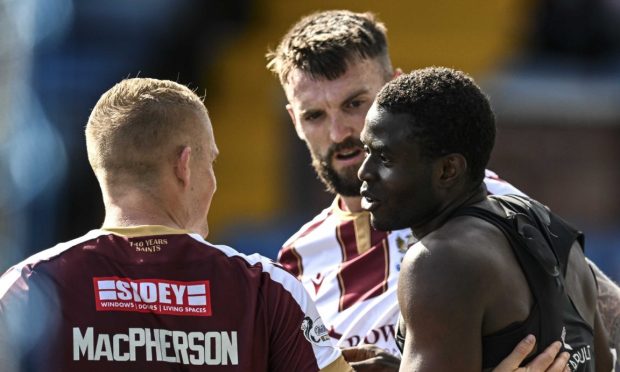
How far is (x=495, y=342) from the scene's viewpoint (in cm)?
301

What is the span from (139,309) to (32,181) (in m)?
2.97

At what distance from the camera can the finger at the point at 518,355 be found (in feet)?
9.86

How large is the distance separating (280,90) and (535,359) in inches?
415

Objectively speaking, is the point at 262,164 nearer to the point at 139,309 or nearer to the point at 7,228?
the point at 7,228

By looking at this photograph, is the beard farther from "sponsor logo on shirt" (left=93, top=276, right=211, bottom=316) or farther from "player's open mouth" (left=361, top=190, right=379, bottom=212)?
"sponsor logo on shirt" (left=93, top=276, right=211, bottom=316)

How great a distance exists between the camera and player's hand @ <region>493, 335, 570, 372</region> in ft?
9.86

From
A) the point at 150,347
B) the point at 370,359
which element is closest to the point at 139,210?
the point at 150,347

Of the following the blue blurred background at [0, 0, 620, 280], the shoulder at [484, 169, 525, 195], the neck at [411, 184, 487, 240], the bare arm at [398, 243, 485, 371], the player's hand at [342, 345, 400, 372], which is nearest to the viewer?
the bare arm at [398, 243, 485, 371]

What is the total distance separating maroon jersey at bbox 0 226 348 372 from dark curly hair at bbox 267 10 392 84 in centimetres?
148

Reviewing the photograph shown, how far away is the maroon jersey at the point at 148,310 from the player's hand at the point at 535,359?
0.65m

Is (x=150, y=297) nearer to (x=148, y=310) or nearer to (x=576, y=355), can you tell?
(x=148, y=310)

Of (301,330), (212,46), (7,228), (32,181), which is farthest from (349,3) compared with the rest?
(301,330)

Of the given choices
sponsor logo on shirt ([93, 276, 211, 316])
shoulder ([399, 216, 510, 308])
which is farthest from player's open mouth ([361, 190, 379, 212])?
sponsor logo on shirt ([93, 276, 211, 316])

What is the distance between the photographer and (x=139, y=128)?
11.3ft
